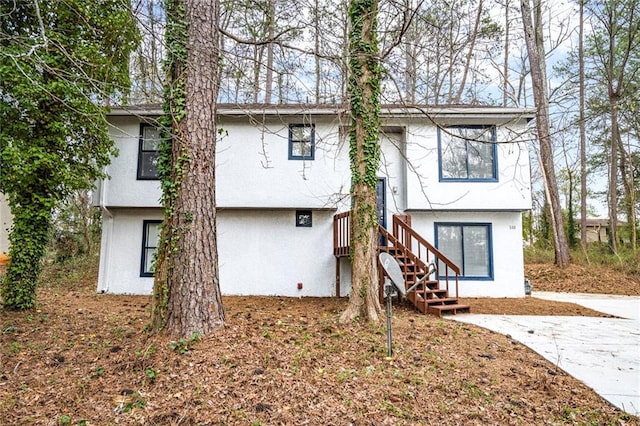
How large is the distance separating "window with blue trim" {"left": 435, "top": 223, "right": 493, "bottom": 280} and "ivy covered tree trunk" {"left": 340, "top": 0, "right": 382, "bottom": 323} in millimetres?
4849

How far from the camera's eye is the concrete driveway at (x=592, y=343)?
11.4 feet

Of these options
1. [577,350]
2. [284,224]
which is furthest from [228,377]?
[284,224]

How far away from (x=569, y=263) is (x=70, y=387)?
15.0 m

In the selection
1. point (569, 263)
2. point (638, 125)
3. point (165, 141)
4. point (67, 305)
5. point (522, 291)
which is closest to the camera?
point (165, 141)

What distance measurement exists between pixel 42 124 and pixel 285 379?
6.56 metres

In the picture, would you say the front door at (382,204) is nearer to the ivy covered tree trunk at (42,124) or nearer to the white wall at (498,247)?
the white wall at (498,247)

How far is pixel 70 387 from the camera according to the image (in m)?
3.34

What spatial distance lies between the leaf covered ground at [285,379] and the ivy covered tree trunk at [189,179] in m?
0.42

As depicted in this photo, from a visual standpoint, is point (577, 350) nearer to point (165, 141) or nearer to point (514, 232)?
point (514, 232)

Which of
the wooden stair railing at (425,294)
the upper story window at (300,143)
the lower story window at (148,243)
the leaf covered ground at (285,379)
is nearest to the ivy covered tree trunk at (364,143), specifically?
the leaf covered ground at (285,379)

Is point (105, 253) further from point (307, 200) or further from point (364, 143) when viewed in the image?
point (364, 143)

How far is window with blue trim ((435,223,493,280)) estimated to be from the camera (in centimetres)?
951

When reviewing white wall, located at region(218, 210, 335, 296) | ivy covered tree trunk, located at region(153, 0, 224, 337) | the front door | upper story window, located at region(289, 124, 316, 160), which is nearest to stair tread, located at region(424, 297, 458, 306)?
the front door

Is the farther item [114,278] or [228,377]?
[114,278]
